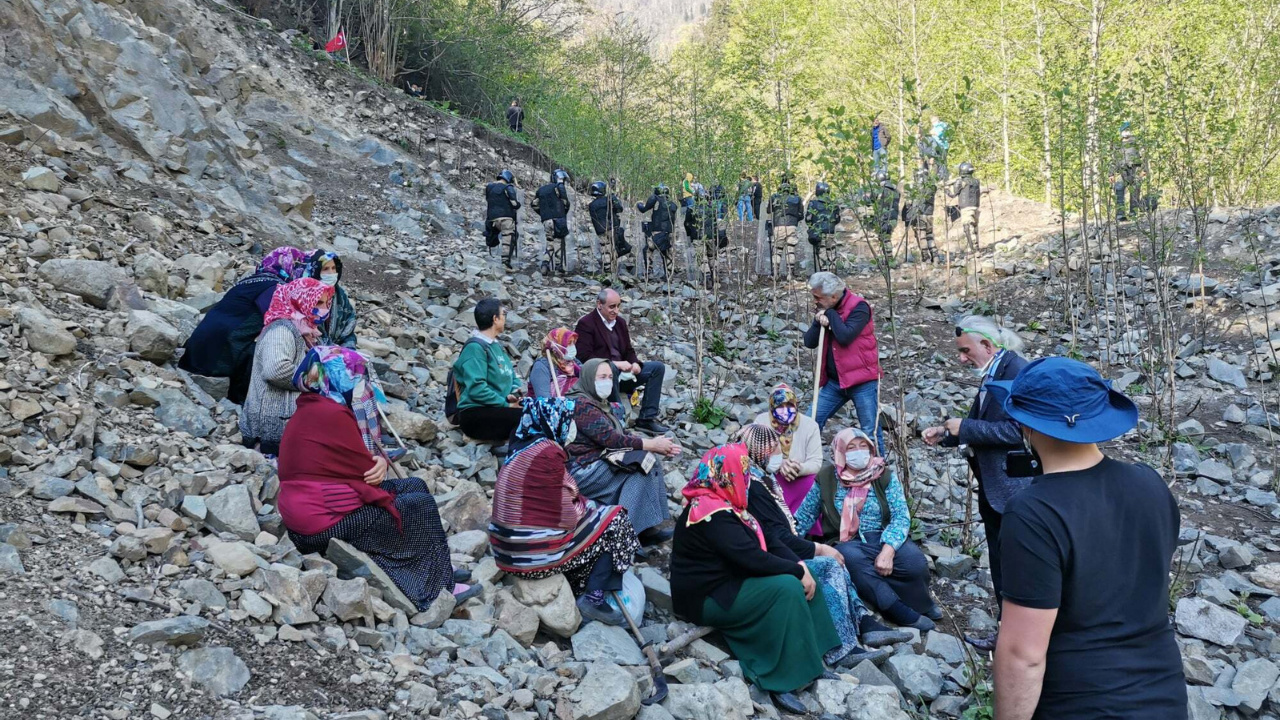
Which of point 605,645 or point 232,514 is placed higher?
point 232,514

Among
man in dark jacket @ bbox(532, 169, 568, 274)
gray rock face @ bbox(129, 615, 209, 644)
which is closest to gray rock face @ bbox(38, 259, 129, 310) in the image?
gray rock face @ bbox(129, 615, 209, 644)

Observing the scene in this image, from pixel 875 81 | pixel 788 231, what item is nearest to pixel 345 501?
pixel 788 231

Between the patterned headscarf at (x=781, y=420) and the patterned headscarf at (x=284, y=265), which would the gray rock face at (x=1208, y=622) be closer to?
the patterned headscarf at (x=781, y=420)

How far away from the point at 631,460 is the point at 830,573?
132cm

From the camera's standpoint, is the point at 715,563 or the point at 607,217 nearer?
the point at 715,563

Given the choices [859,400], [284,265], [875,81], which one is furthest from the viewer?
[875,81]

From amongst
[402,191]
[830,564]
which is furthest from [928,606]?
[402,191]

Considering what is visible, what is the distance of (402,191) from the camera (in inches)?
544

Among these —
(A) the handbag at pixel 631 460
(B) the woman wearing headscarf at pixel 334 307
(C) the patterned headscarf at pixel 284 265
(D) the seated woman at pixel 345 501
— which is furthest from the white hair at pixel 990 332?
(C) the patterned headscarf at pixel 284 265

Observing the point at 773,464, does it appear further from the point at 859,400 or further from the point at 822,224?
the point at 822,224

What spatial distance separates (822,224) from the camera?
11.2 metres

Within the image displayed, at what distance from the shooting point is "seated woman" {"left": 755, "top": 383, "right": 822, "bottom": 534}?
507 cm

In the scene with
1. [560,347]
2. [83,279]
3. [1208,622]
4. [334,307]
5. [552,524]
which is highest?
[83,279]

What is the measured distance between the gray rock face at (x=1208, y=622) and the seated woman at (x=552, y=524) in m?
3.10
